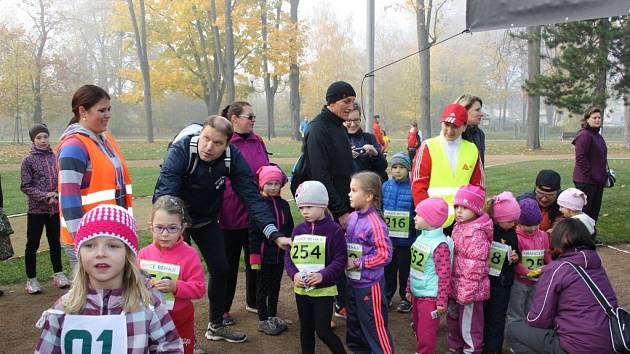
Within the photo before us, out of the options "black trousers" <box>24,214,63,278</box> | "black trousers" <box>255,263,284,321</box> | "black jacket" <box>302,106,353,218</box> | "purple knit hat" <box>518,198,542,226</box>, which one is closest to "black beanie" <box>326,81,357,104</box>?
"black jacket" <box>302,106,353,218</box>

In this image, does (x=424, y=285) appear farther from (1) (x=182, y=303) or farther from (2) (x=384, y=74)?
(2) (x=384, y=74)

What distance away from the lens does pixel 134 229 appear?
2297 millimetres

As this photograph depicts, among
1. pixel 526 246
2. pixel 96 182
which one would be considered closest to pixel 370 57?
pixel 526 246

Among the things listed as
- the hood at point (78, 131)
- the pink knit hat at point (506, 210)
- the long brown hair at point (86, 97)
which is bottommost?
the pink knit hat at point (506, 210)

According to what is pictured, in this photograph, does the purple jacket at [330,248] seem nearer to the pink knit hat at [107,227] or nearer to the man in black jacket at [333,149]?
the man in black jacket at [333,149]

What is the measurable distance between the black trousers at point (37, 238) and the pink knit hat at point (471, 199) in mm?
4332

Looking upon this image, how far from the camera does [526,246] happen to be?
14.3 feet

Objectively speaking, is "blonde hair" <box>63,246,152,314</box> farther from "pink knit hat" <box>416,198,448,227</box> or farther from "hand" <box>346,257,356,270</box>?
"pink knit hat" <box>416,198,448,227</box>

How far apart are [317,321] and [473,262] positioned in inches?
49.1

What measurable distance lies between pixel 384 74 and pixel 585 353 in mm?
50938

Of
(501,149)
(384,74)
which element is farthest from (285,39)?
(384,74)

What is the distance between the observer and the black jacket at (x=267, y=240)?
15.2ft

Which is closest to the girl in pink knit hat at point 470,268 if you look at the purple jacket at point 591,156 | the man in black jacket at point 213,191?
the man in black jacket at point 213,191

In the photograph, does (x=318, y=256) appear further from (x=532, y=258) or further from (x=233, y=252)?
(x=532, y=258)
